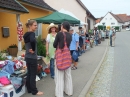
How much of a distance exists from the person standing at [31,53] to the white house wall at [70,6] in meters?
9.99

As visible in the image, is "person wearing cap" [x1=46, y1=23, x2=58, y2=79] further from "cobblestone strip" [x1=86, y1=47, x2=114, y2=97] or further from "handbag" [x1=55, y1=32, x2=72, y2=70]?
"cobblestone strip" [x1=86, y1=47, x2=114, y2=97]

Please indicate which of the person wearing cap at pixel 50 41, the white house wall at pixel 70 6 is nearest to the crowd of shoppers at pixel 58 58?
the person wearing cap at pixel 50 41

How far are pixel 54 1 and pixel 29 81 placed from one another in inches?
472

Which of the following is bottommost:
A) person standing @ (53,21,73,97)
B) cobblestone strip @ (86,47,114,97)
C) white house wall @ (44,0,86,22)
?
cobblestone strip @ (86,47,114,97)

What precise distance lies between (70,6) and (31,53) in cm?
1777

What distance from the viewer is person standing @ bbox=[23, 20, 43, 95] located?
4691 mm

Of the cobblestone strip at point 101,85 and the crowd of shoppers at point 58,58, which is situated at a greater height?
the crowd of shoppers at point 58,58

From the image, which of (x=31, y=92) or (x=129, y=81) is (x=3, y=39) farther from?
(x=129, y=81)

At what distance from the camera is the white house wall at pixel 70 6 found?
15.9 metres

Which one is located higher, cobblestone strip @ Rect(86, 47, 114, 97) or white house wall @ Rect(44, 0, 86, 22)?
white house wall @ Rect(44, 0, 86, 22)

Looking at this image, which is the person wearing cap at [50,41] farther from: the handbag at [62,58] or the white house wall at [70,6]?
the white house wall at [70,6]

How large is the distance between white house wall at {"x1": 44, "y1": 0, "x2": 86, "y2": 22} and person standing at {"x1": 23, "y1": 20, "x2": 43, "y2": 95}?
999 cm

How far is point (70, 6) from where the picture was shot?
2175cm

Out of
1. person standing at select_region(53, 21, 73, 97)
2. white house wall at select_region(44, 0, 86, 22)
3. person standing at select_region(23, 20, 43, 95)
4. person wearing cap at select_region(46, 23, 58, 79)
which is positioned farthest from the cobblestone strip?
white house wall at select_region(44, 0, 86, 22)
